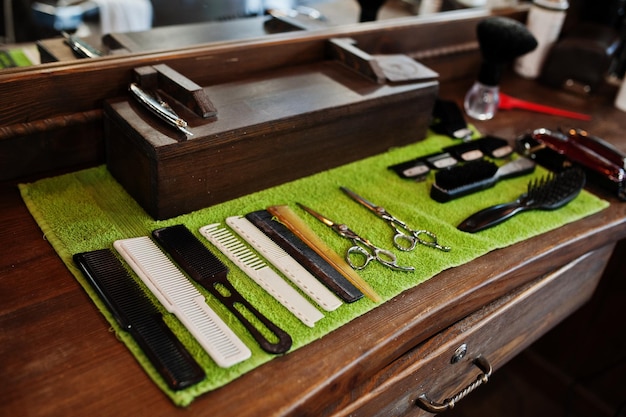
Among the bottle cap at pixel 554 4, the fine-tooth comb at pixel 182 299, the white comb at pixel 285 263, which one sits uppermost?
the bottle cap at pixel 554 4

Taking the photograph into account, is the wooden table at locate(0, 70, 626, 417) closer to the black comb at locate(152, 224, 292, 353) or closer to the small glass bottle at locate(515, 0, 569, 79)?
the black comb at locate(152, 224, 292, 353)

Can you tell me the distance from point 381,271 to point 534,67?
831 mm

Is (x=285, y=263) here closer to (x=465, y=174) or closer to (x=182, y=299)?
(x=182, y=299)

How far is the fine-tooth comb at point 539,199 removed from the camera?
800 millimetres

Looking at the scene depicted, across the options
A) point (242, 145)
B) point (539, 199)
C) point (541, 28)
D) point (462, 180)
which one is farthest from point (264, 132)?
point (541, 28)

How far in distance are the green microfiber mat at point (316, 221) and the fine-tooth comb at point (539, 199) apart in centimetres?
1

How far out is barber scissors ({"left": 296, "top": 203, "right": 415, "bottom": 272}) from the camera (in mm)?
702

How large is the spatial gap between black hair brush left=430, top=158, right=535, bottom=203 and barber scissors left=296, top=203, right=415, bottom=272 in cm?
17

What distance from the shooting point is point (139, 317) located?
1.92 ft

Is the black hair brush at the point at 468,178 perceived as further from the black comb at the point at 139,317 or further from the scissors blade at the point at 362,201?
the black comb at the point at 139,317

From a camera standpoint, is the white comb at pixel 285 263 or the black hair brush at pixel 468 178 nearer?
the white comb at pixel 285 263

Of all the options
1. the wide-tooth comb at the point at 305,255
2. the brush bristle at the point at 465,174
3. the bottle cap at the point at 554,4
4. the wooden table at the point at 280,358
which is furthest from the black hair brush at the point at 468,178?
the bottle cap at the point at 554,4

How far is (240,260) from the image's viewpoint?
2.23ft

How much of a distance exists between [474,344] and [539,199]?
24 cm
